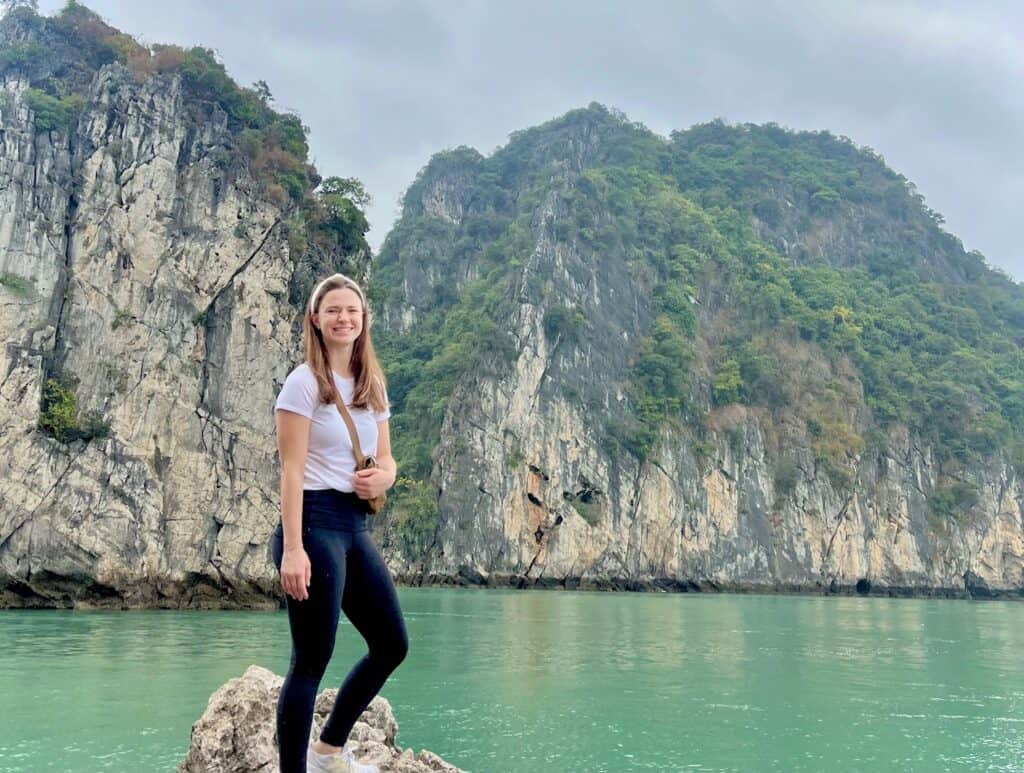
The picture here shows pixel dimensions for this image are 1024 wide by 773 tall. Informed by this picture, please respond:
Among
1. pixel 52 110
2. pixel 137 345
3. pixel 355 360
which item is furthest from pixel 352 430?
pixel 52 110

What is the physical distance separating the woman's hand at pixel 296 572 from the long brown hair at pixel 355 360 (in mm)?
503

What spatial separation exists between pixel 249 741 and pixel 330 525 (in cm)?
163

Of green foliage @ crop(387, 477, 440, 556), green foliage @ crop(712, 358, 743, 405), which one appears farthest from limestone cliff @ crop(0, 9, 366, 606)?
green foliage @ crop(712, 358, 743, 405)

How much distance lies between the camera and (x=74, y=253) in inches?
888

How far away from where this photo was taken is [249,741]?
3857mm

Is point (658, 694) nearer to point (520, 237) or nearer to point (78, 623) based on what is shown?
point (78, 623)

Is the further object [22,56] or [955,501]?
[955,501]

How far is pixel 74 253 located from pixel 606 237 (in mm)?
38982

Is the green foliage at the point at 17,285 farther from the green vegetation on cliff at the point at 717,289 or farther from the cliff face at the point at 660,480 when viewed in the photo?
the green vegetation on cliff at the point at 717,289

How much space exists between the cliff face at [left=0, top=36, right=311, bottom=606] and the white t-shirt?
20351 millimetres

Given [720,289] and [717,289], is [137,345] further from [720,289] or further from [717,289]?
[720,289]

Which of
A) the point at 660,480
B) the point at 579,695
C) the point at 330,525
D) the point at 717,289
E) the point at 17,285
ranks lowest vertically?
the point at 579,695

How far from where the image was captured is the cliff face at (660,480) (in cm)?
4484

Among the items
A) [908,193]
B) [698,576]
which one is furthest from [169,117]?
[908,193]
